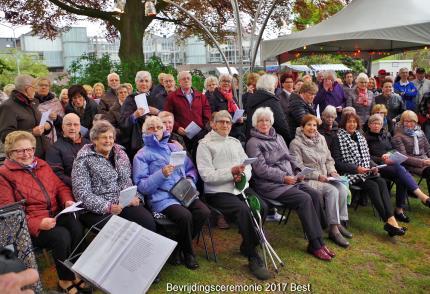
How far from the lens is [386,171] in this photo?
17.6 ft

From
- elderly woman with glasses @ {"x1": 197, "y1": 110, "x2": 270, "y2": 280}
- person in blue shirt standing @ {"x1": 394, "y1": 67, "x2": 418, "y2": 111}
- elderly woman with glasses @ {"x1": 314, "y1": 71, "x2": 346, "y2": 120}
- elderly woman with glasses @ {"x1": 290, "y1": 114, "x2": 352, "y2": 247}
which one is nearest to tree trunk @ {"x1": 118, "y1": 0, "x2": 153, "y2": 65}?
elderly woman with glasses @ {"x1": 314, "y1": 71, "x2": 346, "y2": 120}

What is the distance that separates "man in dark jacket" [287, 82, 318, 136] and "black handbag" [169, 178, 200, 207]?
2.13 m

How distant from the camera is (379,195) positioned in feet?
15.9

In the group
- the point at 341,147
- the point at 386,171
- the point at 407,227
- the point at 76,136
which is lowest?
the point at 407,227

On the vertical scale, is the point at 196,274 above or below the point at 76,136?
below

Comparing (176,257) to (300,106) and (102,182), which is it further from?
(300,106)

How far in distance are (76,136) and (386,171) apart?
4.03m

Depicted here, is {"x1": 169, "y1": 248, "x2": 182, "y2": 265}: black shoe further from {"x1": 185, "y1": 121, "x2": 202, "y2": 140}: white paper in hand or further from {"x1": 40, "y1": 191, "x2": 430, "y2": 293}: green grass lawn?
{"x1": 185, "y1": 121, "x2": 202, "y2": 140}: white paper in hand

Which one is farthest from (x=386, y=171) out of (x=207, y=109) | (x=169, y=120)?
(x=169, y=120)

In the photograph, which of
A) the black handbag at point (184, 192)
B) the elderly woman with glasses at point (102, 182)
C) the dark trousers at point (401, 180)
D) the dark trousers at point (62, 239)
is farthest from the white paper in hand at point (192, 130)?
the dark trousers at point (401, 180)

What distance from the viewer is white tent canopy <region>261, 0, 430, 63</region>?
679 cm

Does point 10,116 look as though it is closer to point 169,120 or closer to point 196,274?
point 169,120

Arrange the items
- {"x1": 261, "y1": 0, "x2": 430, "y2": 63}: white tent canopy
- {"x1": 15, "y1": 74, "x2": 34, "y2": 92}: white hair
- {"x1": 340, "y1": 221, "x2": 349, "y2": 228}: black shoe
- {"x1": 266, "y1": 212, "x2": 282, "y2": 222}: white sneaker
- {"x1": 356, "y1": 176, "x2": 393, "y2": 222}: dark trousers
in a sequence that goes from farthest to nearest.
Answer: {"x1": 261, "y1": 0, "x2": 430, "y2": 63}: white tent canopy < {"x1": 266, "y1": 212, "x2": 282, "y2": 222}: white sneaker < {"x1": 340, "y1": 221, "x2": 349, "y2": 228}: black shoe < {"x1": 356, "y1": 176, "x2": 393, "y2": 222}: dark trousers < {"x1": 15, "y1": 74, "x2": 34, "y2": 92}: white hair

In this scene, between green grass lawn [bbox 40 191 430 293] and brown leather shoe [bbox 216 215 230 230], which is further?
brown leather shoe [bbox 216 215 230 230]
